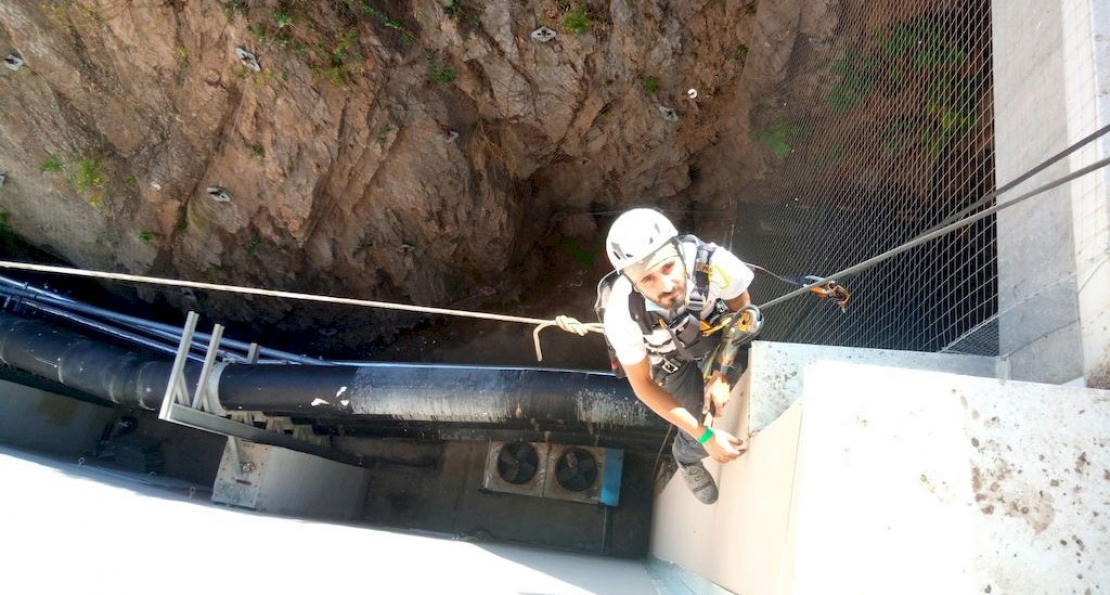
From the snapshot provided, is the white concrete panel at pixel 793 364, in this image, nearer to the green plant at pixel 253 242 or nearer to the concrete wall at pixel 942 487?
the concrete wall at pixel 942 487

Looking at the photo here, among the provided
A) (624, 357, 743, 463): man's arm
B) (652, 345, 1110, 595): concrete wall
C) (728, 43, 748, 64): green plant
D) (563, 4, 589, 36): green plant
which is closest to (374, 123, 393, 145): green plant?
(563, 4, 589, 36): green plant

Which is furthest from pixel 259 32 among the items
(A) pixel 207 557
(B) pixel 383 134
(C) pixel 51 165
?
(A) pixel 207 557

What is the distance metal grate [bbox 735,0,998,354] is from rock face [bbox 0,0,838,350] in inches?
29.6

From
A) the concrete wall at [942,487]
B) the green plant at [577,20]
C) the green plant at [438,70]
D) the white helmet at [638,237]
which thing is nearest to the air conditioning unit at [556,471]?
the green plant at [438,70]

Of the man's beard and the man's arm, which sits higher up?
the man's beard

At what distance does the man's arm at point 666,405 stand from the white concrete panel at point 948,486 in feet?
2.69

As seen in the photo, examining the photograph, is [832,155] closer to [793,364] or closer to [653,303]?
[793,364]

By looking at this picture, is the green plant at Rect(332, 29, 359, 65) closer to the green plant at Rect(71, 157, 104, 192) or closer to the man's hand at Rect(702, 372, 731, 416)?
the green plant at Rect(71, 157, 104, 192)

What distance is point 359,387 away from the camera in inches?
238

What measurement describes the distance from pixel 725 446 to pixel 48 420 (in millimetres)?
8160

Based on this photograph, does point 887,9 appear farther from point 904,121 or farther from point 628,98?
point 628,98

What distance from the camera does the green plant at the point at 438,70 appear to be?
20.4ft

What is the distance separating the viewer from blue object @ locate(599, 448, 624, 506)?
25.6 ft

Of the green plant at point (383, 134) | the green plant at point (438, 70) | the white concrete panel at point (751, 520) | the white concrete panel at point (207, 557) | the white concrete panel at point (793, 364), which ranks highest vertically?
the green plant at point (438, 70)
